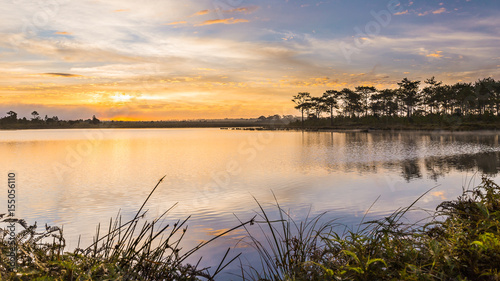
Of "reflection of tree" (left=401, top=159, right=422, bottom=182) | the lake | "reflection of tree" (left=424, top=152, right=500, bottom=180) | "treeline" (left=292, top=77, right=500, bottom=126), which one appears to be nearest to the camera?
the lake

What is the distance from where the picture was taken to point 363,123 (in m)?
83.4

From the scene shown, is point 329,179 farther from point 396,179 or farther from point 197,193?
point 197,193

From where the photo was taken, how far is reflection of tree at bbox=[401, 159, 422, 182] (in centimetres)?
1459

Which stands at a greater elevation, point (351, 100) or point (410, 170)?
point (351, 100)

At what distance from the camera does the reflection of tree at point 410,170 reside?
14.6 meters

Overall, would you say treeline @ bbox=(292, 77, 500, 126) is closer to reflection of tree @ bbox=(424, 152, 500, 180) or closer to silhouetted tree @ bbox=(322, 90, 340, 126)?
silhouetted tree @ bbox=(322, 90, 340, 126)

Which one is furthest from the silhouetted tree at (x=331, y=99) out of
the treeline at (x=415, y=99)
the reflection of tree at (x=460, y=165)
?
the reflection of tree at (x=460, y=165)

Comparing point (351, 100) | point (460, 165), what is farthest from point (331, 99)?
→ point (460, 165)

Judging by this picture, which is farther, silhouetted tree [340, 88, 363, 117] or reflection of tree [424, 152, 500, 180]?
silhouetted tree [340, 88, 363, 117]

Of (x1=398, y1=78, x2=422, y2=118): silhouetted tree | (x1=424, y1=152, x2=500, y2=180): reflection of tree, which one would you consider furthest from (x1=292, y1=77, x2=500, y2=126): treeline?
(x1=424, y1=152, x2=500, y2=180): reflection of tree

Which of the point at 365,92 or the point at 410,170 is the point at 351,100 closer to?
the point at 365,92

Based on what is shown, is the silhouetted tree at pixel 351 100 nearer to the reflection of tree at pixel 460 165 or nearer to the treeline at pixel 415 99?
the treeline at pixel 415 99

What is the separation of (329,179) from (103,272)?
42.7 feet

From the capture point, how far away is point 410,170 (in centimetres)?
1648
